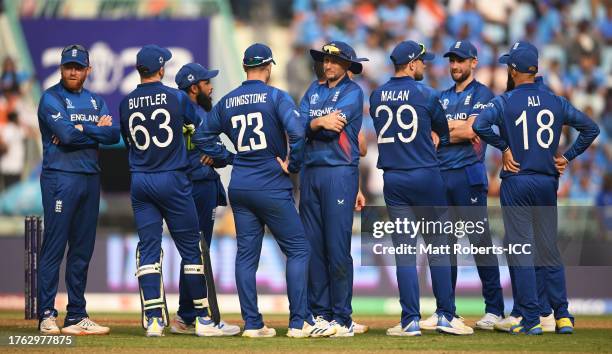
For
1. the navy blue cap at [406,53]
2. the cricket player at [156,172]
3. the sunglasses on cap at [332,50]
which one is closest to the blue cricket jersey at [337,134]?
the sunglasses on cap at [332,50]

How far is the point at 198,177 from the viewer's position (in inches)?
431

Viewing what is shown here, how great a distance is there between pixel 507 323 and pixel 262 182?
9.32ft

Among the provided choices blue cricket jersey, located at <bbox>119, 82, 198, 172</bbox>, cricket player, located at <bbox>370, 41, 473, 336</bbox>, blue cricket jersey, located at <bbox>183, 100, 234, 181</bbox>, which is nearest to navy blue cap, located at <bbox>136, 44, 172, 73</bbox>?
blue cricket jersey, located at <bbox>119, 82, 198, 172</bbox>

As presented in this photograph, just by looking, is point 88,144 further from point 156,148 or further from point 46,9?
point 46,9

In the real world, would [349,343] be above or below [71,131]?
below

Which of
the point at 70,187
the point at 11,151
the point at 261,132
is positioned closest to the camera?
the point at 261,132

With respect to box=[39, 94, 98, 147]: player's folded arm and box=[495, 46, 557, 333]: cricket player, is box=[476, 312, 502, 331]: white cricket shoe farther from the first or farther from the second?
box=[39, 94, 98, 147]: player's folded arm

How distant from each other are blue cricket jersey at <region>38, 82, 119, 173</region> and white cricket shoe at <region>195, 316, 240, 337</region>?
1785mm

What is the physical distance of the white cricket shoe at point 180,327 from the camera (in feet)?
34.9

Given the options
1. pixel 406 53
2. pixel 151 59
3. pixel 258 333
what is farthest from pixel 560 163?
pixel 151 59

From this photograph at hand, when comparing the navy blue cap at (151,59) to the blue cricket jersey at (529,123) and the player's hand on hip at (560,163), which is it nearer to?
the blue cricket jersey at (529,123)

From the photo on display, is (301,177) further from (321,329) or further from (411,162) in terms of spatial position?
(321,329)

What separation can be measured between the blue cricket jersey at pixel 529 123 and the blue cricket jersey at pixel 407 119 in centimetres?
51

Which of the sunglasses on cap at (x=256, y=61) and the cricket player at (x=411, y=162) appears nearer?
the sunglasses on cap at (x=256, y=61)
